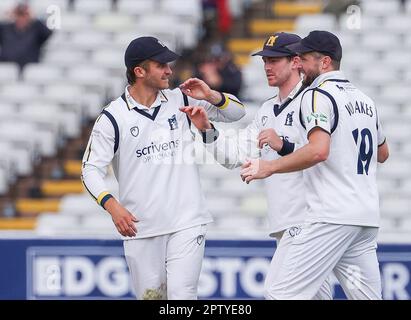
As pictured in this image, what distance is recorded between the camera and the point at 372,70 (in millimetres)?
14836

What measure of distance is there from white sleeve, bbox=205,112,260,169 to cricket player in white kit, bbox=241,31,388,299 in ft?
2.18

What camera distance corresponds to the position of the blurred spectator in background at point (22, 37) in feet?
50.7

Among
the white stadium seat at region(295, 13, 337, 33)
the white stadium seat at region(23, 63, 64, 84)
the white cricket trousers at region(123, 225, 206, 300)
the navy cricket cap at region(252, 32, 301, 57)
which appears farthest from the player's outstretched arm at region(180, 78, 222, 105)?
the white stadium seat at region(23, 63, 64, 84)

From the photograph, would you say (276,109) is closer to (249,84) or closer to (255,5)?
(249,84)

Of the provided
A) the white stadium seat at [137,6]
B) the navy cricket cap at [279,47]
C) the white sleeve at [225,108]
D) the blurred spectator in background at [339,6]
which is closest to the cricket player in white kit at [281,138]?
the navy cricket cap at [279,47]

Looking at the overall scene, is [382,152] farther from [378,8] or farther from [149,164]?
[378,8]

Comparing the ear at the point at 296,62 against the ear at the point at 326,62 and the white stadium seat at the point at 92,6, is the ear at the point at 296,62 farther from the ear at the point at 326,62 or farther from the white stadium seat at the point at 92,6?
the white stadium seat at the point at 92,6

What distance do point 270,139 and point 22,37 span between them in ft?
26.6

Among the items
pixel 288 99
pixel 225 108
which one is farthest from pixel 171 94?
pixel 288 99

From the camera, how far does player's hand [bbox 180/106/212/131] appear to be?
844 cm

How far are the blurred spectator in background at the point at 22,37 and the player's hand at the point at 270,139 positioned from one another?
763 centimetres
